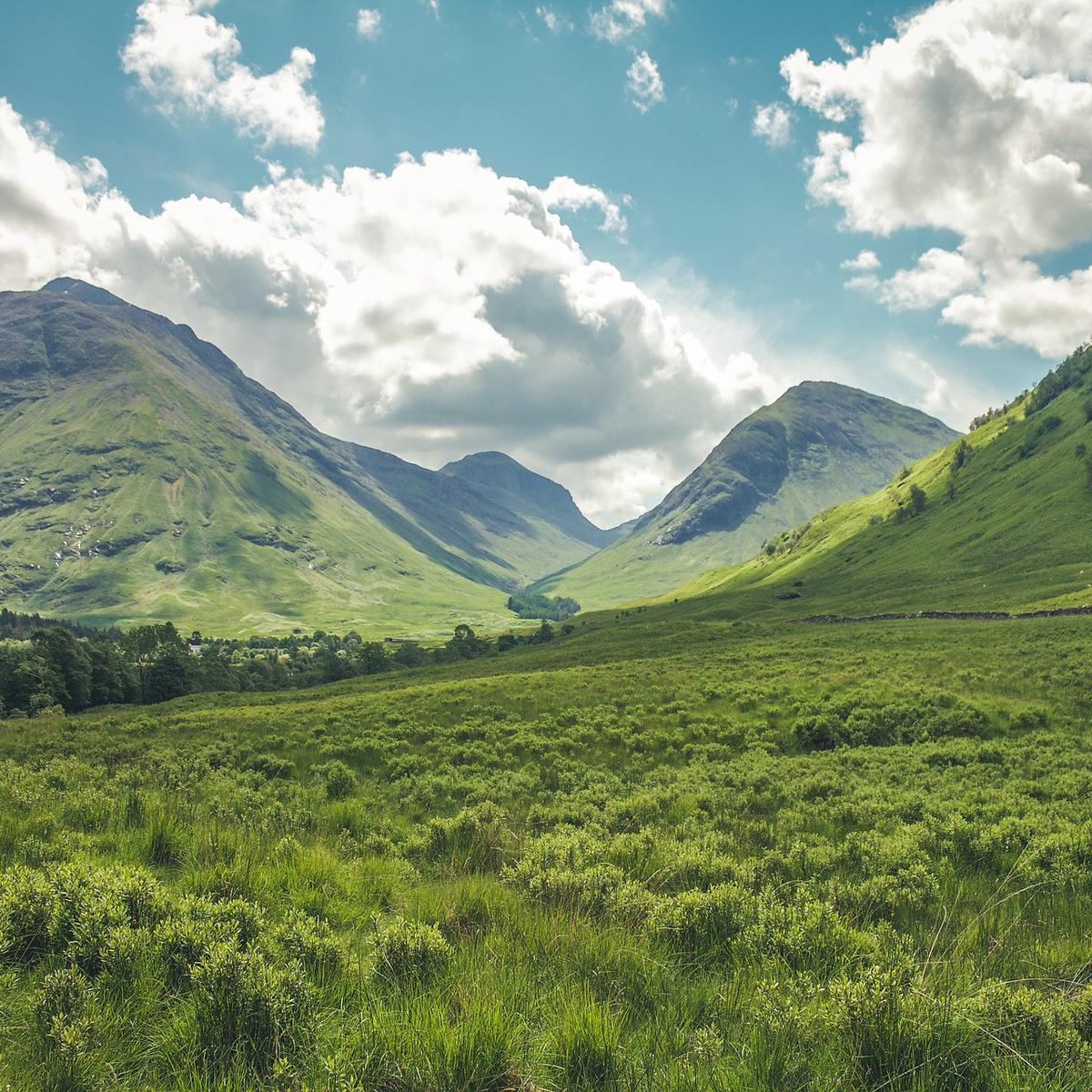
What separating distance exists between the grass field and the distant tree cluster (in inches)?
2594

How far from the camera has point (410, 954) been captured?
529cm

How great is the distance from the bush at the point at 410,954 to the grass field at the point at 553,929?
27 mm

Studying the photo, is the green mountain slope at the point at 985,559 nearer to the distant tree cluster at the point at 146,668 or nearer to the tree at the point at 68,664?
the distant tree cluster at the point at 146,668

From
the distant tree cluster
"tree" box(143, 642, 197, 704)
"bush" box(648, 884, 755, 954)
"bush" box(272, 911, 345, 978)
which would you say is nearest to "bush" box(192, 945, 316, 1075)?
"bush" box(272, 911, 345, 978)

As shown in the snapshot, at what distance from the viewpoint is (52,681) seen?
275 ft

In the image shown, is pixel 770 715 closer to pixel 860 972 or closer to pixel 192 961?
pixel 860 972

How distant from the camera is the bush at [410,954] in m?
5.16

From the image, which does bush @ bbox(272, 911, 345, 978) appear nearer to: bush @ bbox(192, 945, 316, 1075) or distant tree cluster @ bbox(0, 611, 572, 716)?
bush @ bbox(192, 945, 316, 1075)

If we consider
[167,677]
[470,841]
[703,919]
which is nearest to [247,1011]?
[703,919]

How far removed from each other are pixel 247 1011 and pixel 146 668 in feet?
424

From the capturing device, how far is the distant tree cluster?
267 ft

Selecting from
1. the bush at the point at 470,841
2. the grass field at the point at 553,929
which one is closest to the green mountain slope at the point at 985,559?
the grass field at the point at 553,929

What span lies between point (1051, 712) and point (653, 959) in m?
29.5

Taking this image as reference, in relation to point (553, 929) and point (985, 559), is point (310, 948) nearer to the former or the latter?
point (553, 929)
